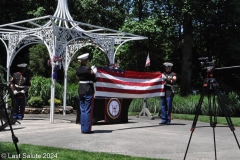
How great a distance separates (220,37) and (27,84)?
16.7 metres

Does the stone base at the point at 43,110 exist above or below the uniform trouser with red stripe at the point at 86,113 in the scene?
below

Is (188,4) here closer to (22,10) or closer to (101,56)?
(101,56)

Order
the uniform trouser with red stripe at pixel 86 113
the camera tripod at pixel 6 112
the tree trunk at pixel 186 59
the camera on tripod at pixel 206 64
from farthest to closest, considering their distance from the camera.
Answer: the tree trunk at pixel 186 59 < the uniform trouser with red stripe at pixel 86 113 < the camera on tripod at pixel 206 64 < the camera tripod at pixel 6 112

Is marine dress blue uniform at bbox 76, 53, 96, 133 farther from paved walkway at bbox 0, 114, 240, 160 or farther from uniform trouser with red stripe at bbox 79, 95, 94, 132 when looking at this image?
paved walkway at bbox 0, 114, 240, 160

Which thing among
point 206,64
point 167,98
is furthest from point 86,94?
point 206,64

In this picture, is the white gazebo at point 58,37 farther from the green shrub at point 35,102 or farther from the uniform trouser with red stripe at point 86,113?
the uniform trouser with red stripe at point 86,113

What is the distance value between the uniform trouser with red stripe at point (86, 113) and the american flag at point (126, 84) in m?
1.26

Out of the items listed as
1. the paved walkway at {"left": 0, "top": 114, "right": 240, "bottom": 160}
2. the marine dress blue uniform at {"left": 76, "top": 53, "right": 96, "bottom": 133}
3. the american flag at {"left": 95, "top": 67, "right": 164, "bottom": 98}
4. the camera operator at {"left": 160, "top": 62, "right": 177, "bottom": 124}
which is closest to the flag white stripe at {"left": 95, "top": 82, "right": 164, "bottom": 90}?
the american flag at {"left": 95, "top": 67, "right": 164, "bottom": 98}

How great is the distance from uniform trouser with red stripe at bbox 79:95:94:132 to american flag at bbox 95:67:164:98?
1264 mm

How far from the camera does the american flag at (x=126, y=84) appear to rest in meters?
11.3

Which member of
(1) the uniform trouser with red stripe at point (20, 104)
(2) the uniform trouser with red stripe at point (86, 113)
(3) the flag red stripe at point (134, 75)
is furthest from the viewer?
(1) the uniform trouser with red stripe at point (20, 104)

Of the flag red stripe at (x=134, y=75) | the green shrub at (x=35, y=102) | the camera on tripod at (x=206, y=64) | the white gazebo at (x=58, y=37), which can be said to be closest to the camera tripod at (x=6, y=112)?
the camera on tripod at (x=206, y=64)

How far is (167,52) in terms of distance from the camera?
2984cm

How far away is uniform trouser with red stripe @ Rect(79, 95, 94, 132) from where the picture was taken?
9.70m
